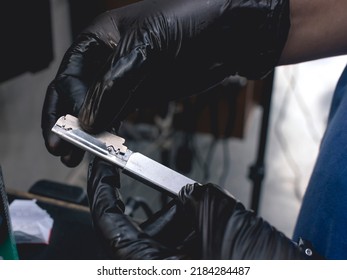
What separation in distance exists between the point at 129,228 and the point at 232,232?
97mm

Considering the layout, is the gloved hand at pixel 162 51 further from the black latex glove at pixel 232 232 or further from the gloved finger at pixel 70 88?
the black latex glove at pixel 232 232

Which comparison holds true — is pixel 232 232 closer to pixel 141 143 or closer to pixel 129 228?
pixel 129 228

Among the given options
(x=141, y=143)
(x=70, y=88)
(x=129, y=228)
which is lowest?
(x=141, y=143)

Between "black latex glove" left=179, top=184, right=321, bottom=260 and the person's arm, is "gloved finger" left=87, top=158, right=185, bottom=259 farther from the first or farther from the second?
the person's arm

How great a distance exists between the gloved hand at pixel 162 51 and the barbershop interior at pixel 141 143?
84 mm

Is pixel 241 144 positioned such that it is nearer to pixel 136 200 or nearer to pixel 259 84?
pixel 259 84

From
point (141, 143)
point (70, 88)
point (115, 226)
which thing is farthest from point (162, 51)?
point (141, 143)

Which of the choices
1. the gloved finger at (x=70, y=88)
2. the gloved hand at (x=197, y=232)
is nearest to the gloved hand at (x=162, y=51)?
the gloved finger at (x=70, y=88)

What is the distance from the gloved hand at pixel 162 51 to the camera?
0.42 metres

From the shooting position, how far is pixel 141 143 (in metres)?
1.94

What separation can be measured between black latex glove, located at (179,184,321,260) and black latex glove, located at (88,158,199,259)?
0.03m

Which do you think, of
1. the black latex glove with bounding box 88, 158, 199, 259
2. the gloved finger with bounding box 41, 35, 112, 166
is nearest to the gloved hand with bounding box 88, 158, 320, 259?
the black latex glove with bounding box 88, 158, 199, 259

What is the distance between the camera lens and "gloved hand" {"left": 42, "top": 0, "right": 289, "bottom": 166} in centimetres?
42

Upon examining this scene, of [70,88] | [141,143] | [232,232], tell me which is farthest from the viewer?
[141,143]
